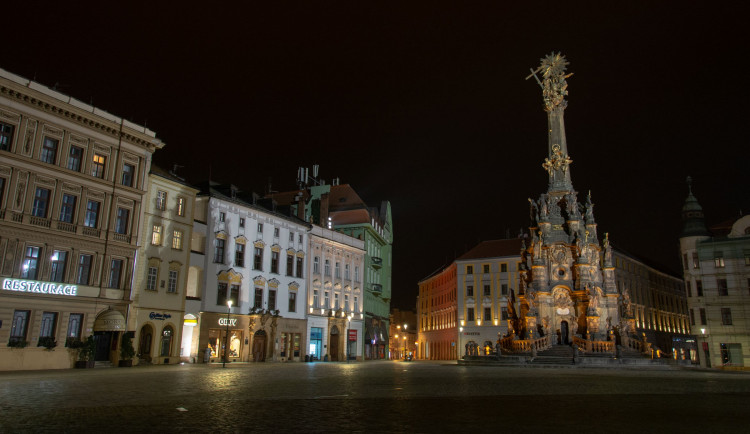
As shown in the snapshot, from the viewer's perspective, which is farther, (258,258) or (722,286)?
(722,286)

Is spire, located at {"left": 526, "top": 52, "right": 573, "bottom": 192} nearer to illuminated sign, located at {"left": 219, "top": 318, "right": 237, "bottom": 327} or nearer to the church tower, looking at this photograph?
the church tower

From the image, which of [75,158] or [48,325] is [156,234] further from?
[48,325]

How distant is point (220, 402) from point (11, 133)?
83.2 ft

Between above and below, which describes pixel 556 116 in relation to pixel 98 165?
above

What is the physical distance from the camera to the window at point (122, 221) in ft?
114

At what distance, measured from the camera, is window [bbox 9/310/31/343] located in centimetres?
2873

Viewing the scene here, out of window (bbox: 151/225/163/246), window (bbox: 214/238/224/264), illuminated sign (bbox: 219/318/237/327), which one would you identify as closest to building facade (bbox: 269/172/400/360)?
window (bbox: 214/238/224/264)

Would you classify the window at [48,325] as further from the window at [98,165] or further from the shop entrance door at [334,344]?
the shop entrance door at [334,344]

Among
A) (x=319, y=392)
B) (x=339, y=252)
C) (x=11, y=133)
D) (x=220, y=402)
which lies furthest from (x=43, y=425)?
(x=339, y=252)

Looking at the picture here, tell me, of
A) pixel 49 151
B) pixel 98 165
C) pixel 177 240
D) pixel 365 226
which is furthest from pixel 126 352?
pixel 365 226

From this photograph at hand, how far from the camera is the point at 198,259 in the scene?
42.0m

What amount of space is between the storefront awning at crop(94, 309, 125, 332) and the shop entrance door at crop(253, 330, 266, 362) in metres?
14.4

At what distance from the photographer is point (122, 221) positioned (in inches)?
1382

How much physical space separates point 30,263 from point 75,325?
437cm
